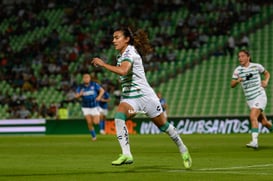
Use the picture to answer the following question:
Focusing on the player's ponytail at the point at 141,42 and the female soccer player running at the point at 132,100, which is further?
the player's ponytail at the point at 141,42

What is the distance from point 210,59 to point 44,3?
16.0 meters

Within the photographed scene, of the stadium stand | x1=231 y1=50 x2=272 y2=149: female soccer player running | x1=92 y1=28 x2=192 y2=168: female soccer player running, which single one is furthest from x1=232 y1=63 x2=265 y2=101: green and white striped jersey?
the stadium stand

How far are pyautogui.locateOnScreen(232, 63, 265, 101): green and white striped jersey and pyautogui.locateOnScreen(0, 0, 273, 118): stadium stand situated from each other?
16.2 metres

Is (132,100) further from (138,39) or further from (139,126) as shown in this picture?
(139,126)

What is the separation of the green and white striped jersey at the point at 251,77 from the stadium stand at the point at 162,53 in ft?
53.2

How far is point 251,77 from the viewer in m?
18.5

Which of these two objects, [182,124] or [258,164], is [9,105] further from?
[258,164]

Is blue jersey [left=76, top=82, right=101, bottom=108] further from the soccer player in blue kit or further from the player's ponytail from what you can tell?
the player's ponytail

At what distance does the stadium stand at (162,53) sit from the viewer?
122ft

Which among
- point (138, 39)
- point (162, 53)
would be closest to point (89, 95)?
point (162, 53)

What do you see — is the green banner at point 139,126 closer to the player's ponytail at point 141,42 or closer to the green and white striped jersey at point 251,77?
the green and white striped jersey at point 251,77

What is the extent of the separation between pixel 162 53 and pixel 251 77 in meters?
21.2

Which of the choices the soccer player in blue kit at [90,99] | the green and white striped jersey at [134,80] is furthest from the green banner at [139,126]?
the green and white striped jersey at [134,80]

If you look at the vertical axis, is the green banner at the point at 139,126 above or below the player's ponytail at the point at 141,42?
below
